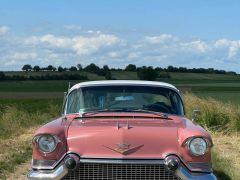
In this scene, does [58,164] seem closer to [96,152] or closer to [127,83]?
[96,152]

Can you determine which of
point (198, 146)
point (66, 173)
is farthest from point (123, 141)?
point (198, 146)

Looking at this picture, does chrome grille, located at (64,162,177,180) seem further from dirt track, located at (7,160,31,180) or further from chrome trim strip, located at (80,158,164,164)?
dirt track, located at (7,160,31,180)

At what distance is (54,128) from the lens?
5.67 meters

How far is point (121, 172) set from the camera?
5379 mm

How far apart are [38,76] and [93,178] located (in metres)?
62.3

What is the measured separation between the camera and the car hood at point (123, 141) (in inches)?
212

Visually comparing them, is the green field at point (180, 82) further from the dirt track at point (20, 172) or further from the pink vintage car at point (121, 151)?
the pink vintage car at point (121, 151)

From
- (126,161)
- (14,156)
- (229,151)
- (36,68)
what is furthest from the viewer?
(36,68)

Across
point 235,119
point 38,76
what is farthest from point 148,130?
point 38,76

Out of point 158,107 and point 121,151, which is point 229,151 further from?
point 121,151

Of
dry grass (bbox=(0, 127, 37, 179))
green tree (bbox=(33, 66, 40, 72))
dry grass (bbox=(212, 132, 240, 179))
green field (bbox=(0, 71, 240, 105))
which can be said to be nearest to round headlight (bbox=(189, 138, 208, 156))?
dry grass (bbox=(212, 132, 240, 179))

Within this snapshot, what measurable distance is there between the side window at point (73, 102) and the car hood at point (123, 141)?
1.21 meters

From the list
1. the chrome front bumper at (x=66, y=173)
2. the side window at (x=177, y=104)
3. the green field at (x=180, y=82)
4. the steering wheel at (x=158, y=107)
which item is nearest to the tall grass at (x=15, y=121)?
the side window at (x=177, y=104)

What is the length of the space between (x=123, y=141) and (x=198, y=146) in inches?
32.7
